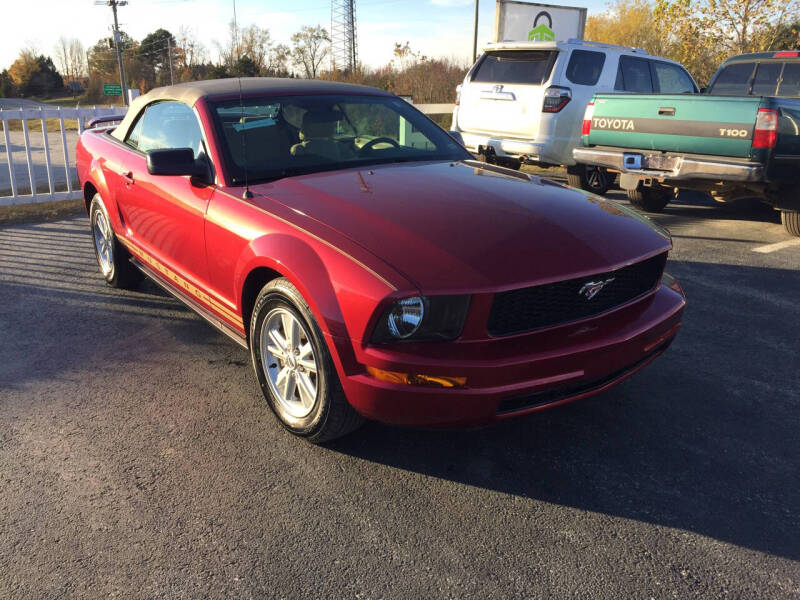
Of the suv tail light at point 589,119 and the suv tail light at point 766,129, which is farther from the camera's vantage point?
the suv tail light at point 589,119

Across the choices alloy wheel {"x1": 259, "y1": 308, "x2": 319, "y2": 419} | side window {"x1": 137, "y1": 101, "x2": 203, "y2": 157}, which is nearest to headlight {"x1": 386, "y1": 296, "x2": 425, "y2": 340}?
alloy wheel {"x1": 259, "y1": 308, "x2": 319, "y2": 419}

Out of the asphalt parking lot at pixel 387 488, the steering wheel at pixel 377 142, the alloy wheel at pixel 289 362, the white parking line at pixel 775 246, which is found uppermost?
the steering wheel at pixel 377 142

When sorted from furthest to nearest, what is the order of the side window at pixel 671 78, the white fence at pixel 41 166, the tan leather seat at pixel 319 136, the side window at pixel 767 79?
the side window at pixel 671 78 → the side window at pixel 767 79 → the white fence at pixel 41 166 → the tan leather seat at pixel 319 136

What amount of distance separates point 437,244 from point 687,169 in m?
5.04

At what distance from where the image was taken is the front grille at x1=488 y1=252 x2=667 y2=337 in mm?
2529

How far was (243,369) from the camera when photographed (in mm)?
3871

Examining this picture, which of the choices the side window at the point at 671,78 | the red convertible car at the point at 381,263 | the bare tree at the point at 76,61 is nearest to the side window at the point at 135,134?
the red convertible car at the point at 381,263

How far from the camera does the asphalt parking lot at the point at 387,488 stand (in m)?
2.24

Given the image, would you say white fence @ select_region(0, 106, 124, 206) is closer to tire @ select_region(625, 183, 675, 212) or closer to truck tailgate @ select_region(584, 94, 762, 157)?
truck tailgate @ select_region(584, 94, 762, 157)

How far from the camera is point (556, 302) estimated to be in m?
2.63

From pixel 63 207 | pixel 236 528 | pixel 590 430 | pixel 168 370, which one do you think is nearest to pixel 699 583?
pixel 590 430

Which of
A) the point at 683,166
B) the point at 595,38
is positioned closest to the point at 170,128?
the point at 683,166

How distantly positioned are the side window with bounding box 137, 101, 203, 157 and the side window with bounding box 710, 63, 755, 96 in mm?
8164

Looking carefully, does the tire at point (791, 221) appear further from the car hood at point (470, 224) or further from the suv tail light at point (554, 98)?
the car hood at point (470, 224)
